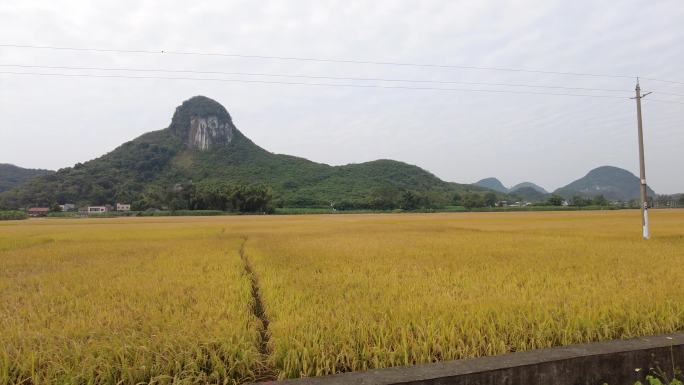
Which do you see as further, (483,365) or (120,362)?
(120,362)

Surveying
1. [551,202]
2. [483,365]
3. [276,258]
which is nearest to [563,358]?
[483,365]

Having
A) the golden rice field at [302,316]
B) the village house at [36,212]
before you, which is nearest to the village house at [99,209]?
the village house at [36,212]

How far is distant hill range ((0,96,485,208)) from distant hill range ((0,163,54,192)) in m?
30.5

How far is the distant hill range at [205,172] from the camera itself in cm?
8612

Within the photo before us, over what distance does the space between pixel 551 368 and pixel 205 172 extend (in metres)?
107

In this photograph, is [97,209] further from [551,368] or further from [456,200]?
[551,368]

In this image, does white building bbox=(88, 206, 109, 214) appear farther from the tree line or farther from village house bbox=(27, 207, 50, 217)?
the tree line

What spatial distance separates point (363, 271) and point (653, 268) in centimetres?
590

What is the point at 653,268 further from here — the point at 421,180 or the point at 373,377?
the point at 421,180

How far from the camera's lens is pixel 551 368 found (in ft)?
10.2

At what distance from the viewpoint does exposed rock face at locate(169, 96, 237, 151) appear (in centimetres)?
12512

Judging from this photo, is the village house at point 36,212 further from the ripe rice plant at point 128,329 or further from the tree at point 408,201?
the ripe rice plant at point 128,329

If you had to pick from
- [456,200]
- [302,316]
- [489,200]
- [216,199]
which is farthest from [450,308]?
[489,200]

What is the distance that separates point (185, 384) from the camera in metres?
2.91
